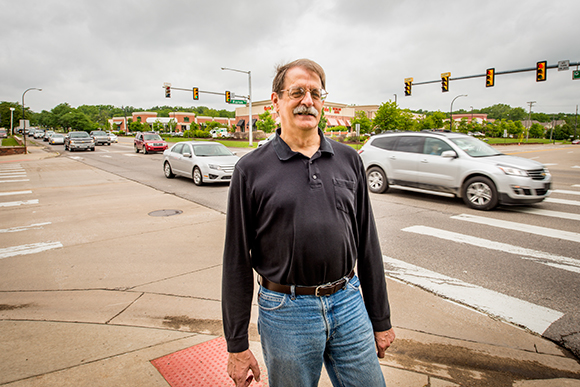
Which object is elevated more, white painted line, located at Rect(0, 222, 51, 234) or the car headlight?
the car headlight

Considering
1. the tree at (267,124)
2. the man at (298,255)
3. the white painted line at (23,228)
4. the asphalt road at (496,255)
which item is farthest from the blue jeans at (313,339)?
the tree at (267,124)

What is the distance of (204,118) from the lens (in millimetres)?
113188

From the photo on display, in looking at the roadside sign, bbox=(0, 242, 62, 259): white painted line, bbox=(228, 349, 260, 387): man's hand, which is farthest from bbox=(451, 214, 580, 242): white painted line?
the roadside sign

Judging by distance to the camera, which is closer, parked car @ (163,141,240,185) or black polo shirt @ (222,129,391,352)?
black polo shirt @ (222,129,391,352)

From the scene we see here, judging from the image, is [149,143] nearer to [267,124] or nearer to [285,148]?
[267,124]

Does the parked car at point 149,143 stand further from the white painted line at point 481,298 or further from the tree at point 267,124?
the white painted line at point 481,298

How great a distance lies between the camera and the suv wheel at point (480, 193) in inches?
331

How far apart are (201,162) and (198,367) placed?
33.7 feet

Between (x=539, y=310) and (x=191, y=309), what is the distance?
148 inches

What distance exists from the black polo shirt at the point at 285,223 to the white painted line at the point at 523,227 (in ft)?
21.6

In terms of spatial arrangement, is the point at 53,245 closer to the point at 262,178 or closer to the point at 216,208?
the point at 216,208

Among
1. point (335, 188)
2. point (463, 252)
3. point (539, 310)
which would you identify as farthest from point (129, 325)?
point (463, 252)

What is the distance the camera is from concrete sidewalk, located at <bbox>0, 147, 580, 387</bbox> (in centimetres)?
272

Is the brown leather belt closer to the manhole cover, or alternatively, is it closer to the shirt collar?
the shirt collar
